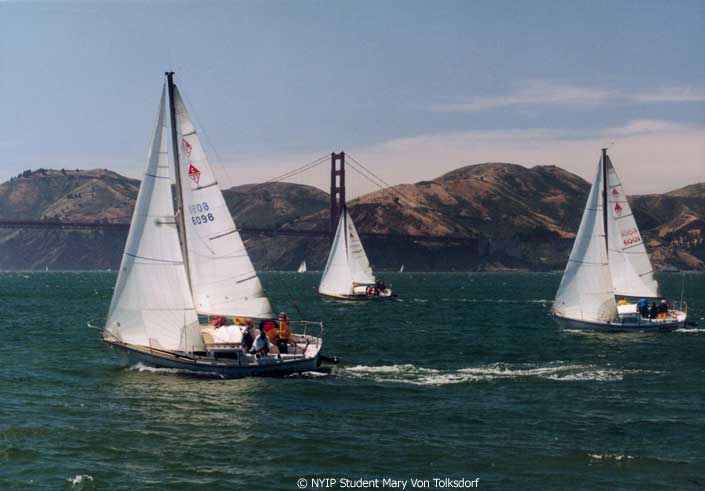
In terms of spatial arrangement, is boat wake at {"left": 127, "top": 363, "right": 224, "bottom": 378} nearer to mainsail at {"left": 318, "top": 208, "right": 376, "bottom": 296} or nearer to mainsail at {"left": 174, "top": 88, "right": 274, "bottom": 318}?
mainsail at {"left": 174, "top": 88, "right": 274, "bottom": 318}

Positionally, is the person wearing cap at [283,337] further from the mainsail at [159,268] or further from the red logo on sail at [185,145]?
the red logo on sail at [185,145]

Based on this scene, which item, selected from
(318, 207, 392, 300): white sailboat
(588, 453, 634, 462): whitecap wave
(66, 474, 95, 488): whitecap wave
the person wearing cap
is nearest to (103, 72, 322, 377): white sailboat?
the person wearing cap

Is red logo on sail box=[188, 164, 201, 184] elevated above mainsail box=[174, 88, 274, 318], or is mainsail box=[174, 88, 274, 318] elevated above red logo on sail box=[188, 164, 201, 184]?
red logo on sail box=[188, 164, 201, 184]

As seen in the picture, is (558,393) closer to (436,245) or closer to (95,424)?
(95,424)

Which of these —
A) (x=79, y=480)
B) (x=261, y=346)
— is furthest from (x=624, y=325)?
(x=79, y=480)

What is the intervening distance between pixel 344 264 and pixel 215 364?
44.8m

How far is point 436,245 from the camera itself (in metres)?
182

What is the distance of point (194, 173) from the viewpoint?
23688mm

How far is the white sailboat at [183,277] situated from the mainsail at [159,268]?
0.03m

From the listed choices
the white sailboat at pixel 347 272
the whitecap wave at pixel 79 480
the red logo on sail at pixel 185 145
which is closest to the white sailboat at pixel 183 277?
the red logo on sail at pixel 185 145

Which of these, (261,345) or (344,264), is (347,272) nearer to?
(344,264)

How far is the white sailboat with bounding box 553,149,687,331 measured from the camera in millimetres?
36281

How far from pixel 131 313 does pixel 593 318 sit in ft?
66.8

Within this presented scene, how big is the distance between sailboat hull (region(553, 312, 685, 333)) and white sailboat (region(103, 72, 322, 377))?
53.1 ft
